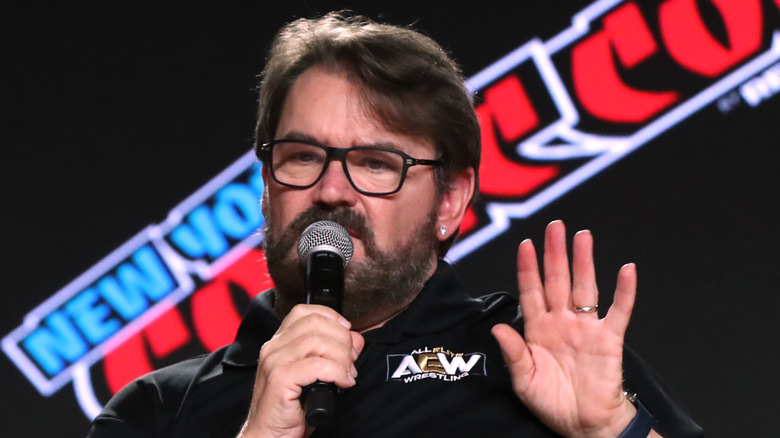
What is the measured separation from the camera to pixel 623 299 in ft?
4.59

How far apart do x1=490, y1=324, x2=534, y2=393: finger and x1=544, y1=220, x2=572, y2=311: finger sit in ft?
0.27

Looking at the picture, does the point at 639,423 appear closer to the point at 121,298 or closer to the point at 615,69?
the point at 615,69

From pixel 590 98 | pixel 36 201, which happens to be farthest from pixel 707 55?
pixel 36 201

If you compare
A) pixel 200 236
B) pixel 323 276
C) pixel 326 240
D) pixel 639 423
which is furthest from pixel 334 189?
pixel 200 236

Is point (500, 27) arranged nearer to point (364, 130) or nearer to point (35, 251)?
point (364, 130)

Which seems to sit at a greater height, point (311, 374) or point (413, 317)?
point (311, 374)

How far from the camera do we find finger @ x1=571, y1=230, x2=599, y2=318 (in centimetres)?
142

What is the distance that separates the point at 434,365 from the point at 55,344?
5.03 ft

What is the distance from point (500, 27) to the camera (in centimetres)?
272

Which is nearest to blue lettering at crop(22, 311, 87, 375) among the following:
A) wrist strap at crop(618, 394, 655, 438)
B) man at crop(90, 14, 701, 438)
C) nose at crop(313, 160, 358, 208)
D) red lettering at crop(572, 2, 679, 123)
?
man at crop(90, 14, 701, 438)

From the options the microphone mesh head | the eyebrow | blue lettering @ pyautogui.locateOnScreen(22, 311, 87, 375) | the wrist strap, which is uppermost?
the eyebrow

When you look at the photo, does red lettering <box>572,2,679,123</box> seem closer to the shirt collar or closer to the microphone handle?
the shirt collar

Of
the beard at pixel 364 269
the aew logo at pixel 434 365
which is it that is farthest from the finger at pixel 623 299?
the beard at pixel 364 269

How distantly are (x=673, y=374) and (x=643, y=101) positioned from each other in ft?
2.36
